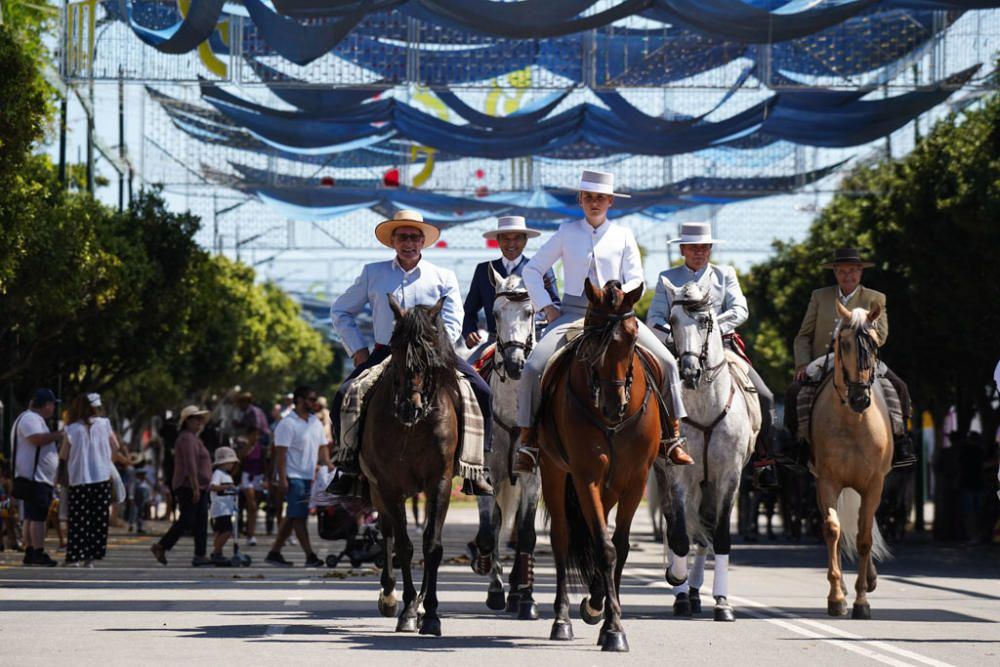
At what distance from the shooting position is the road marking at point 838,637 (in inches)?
464

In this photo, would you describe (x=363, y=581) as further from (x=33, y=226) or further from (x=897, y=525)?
(x=897, y=525)

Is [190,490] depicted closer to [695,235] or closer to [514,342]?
[695,235]

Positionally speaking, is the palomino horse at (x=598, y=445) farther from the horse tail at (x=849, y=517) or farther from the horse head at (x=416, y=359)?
the horse tail at (x=849, y=517)

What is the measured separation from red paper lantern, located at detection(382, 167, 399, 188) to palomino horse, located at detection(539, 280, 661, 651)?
808 inches

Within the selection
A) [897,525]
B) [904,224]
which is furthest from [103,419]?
[897,525]

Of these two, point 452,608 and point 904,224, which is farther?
point 904,224

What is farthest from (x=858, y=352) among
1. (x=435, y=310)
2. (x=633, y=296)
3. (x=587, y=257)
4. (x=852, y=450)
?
(x=435, y=310)

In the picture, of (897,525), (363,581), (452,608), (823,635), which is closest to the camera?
(823,635)

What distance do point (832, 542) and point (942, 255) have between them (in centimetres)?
1629

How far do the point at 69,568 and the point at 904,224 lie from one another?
16.4 meters

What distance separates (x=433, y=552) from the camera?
13.2 meters

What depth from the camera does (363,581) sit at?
20.6m

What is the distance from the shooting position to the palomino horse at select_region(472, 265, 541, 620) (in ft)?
48.4

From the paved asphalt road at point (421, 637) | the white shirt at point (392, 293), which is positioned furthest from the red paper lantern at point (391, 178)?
the white shirt at point (392, 293)
